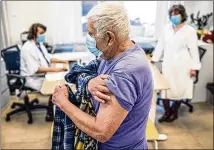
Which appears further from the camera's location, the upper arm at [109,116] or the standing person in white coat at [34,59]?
the standing person in white coat at [34,59]

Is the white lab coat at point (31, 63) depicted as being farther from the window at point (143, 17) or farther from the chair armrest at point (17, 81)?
the window at point (143, 17)

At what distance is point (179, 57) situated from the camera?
9.34ft

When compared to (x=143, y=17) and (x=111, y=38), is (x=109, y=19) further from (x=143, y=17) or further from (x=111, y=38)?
(x=143, y=17)

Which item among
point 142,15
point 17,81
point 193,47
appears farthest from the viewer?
point 142,15

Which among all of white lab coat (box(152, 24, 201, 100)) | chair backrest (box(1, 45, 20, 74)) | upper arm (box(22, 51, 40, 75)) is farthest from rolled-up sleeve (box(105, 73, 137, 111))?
chair backrest (box(1, 45, 20, 74))

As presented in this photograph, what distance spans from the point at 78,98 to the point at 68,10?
9.82 ft

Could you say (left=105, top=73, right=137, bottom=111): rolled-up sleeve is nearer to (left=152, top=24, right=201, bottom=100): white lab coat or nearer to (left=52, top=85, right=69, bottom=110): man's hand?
(left=52, top=85, right=69, bottom=110): man's hand

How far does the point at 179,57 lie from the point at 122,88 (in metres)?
2.07

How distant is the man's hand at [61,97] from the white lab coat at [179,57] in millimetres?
1949

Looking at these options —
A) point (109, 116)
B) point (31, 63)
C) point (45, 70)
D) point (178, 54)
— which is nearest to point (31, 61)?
point (31, 63)

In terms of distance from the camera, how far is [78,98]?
1119 mm

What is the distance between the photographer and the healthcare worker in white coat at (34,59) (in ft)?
9.62

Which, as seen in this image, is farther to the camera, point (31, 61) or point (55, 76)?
point (31, 61)

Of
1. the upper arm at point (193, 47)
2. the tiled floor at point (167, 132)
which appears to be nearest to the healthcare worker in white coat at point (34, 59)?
the tiled floor at point (167, 132)
